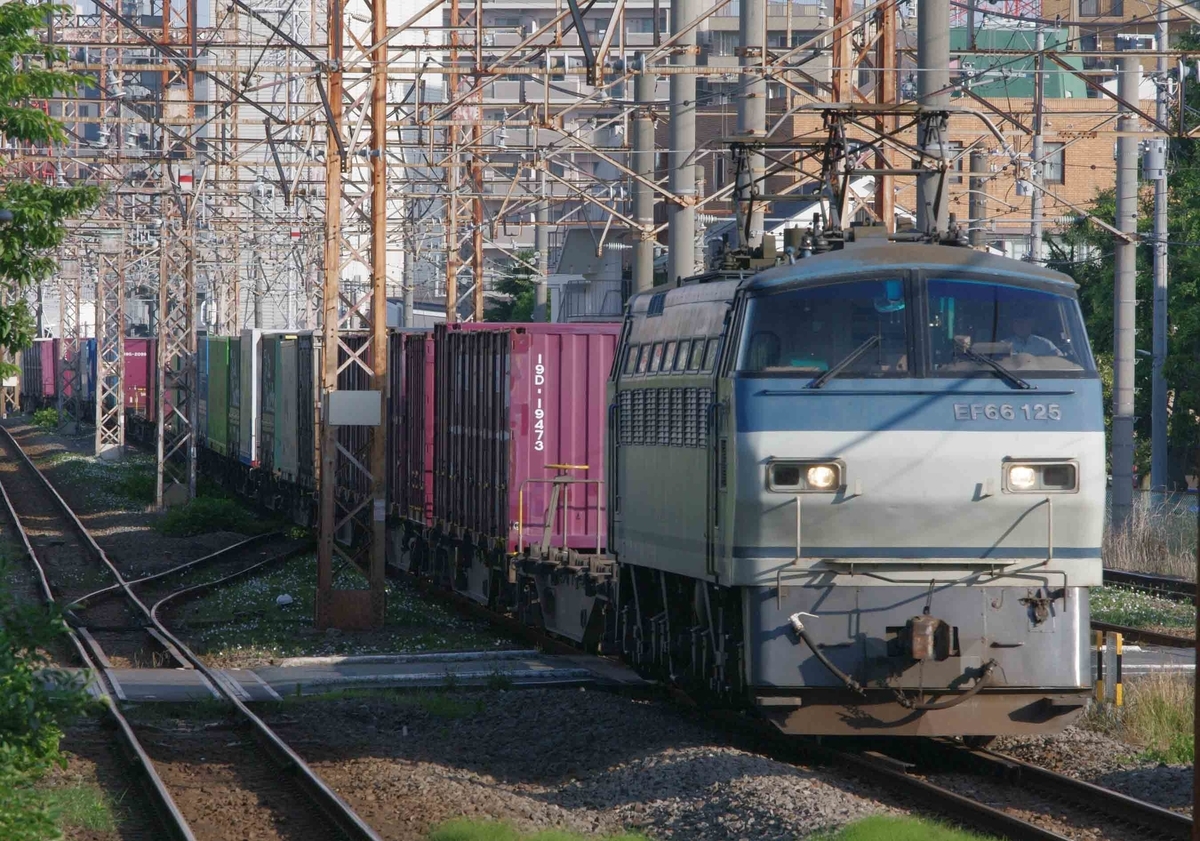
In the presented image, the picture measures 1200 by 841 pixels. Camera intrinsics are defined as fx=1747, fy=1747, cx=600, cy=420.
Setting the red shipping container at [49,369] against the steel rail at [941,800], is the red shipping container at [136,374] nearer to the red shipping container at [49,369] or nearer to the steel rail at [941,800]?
the red shipping container at [49,369]

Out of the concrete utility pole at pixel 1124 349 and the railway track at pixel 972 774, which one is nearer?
the railway track at pixel 972 774

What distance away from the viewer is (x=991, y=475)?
10.9 metres

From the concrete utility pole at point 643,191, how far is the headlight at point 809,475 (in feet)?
39.8

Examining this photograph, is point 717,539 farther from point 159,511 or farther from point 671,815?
point 159,511

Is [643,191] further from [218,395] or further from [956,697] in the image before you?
[218,395]

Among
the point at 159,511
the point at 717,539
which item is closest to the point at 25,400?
the point at 159,511

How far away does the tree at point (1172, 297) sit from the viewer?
1347 inches

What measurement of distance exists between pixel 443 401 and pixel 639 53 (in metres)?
6.30

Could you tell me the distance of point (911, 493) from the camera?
1085 centimetres

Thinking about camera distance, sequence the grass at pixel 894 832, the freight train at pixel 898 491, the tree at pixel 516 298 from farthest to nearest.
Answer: the tree at pixel 516 298 → the freight train at pixel 898 491 → the grass at pixel 894 832

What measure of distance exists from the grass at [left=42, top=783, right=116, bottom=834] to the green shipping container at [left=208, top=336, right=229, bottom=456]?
3032 centimetres

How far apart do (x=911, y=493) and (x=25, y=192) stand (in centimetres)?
685

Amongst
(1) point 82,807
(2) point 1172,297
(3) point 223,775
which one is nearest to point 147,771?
(3) point 223,775

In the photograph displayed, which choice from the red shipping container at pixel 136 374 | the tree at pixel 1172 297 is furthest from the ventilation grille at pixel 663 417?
the red shipping container at pixel 136 374
